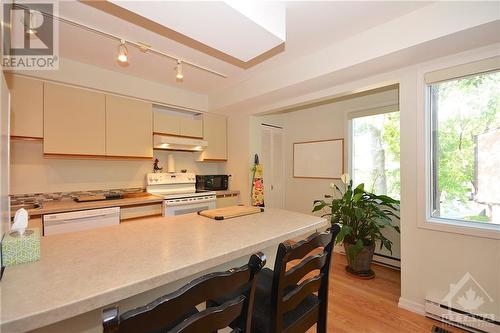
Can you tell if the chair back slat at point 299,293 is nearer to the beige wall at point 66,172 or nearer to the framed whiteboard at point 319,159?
the framed whiteboard at point 319,159

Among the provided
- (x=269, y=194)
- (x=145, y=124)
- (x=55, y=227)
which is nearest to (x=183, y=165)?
(x=145, y=124)

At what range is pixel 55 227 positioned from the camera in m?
2.15

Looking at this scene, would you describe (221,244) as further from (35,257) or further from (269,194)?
(269,194)

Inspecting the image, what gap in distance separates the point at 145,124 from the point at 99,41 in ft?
3.67

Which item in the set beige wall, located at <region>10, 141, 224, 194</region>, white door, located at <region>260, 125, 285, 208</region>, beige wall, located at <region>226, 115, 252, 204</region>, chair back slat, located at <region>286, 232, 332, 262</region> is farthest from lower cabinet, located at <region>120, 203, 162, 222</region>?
chair back slat, located at <region>286, 232, 332, 262</region>

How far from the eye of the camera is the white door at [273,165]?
4.04 metres

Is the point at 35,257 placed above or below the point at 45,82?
below

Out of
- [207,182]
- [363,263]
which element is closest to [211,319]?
[363,263]

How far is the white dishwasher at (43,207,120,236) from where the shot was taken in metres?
2.12

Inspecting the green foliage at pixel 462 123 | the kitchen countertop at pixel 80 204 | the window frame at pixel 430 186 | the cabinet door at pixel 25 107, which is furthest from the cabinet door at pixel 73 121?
the green foliage at pixel 462 123

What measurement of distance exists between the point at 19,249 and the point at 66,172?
2.41 metres

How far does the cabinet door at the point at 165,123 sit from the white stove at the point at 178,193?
2.13ft

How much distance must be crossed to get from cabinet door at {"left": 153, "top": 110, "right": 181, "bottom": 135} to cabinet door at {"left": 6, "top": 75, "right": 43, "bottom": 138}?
1223 mm

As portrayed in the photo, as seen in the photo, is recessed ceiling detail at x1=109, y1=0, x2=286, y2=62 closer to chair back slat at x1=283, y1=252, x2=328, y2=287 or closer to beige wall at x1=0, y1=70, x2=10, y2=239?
beige wall at x1=0, y1=70, x2=10, y2=239
